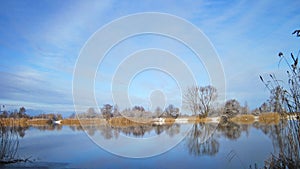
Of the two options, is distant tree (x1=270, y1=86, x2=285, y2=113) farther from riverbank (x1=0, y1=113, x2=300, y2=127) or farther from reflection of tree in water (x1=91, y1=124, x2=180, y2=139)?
reflection of tree in water (x1=91, y1=124, x2=180, y2=139)

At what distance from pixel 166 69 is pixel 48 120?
24745mm

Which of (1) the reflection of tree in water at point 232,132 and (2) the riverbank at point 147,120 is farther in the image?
(1) the reflection of tree in water at point 232,132

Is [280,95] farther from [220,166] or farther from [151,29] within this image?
[151,29]

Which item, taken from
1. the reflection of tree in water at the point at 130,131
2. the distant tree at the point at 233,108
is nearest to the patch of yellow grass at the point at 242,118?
the distant tree at the point at 233,108

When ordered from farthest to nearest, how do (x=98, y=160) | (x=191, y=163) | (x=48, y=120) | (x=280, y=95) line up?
(x=48, y=120)
(x=98, y=160)
(x=191, y=163)
(x=280, y=95)

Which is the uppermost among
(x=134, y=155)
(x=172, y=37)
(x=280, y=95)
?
(x=172, y=37)

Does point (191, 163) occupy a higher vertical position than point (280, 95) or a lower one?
lower

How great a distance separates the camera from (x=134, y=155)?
21.8ft

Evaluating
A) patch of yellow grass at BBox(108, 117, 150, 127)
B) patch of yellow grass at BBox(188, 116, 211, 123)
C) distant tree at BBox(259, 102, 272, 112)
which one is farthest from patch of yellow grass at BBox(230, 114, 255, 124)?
distant tree at BBox(259, 102, 272, 112)

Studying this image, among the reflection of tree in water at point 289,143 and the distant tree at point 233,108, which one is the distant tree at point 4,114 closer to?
the reflection of tree in water at point 289,143

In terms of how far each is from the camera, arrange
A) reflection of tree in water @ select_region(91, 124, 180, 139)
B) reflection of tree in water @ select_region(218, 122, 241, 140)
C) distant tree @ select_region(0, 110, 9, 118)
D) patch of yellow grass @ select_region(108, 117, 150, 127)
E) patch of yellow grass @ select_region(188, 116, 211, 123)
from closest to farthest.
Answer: distant tree @ select_region(0, 110, 9, 118), reflection of tree in water @ select_region(218, 122, 241, 140), reflection of tree in water @ select_region(91, 124, 180, 139), patch of yellow grass @ select_region(108, 117, 150, 127), patch of yellow grass @ select_region(188, 116, 211, 123)

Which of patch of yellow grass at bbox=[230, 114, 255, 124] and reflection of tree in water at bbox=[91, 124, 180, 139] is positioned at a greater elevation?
patch of yellow grass at bbox=[230, 114, 255, 124]

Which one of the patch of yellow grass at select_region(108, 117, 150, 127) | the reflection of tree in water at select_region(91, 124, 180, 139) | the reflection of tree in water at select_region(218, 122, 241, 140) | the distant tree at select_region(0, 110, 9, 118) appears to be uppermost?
the distant tree at select_region(0, 110, 9, 118)

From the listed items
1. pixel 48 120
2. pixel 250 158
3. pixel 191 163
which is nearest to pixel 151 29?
pixel 191 163
